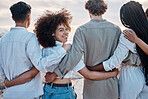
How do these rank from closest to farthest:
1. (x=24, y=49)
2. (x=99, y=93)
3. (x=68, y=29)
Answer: (x=24, y=49) < (x=99, y=93) < (x=68, y=29)

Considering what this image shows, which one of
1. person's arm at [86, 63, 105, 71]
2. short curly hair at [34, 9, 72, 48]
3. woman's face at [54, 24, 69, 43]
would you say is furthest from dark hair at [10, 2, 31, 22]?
person's arm at [86, 63, 105, 71]

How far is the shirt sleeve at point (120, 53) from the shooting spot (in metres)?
2.11

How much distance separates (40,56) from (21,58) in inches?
8.9

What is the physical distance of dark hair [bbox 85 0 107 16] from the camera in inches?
91.8

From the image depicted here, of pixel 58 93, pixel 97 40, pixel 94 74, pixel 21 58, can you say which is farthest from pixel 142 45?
→ pixel 21 58

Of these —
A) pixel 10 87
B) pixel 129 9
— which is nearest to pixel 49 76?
pixel 10 87

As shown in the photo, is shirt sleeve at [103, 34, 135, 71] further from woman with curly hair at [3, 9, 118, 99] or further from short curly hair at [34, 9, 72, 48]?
short curly hair at [34, 9, 72, 48]

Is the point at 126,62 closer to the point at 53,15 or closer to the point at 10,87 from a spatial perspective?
the point at 53,15

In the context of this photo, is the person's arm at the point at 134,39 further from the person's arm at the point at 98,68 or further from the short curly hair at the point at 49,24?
the short curly hair at the point at 49,24

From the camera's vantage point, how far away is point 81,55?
85.7 inches

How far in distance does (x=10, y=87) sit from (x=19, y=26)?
2.48 feet

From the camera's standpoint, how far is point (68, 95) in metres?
2.20

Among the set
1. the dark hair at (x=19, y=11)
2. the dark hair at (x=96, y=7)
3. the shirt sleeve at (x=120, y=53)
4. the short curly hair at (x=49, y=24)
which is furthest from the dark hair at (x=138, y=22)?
the dark hair at (x=19, y=11)

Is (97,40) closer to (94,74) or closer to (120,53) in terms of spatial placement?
(120,53)
